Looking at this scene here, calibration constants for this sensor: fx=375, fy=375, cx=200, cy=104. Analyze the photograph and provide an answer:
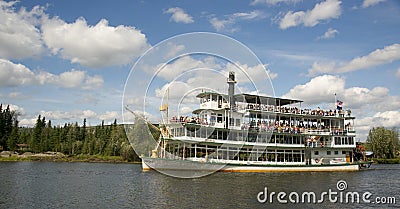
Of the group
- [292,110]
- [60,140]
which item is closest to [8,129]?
[60,140]

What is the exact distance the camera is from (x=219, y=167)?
116ft

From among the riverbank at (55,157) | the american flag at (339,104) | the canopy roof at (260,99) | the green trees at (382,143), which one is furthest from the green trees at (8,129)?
the green trees at (382,143)

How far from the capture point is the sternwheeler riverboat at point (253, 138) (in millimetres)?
34406

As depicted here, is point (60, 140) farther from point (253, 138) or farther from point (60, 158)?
point (253, 138)

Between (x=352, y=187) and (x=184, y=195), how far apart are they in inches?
508

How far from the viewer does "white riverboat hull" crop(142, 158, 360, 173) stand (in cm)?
3287

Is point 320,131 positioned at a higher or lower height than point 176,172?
higher

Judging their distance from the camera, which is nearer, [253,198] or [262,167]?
[253,198]

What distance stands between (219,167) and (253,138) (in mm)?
5347

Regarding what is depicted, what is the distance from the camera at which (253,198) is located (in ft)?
65.7

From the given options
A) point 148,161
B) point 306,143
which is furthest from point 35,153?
point 306,143

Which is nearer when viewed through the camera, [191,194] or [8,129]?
[191,194]

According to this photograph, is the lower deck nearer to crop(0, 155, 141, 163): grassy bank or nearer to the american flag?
the american flag

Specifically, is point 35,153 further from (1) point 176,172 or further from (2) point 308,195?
(2) point 308,195
